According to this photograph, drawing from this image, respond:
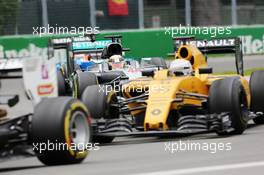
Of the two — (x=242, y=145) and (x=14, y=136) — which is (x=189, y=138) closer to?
(x=242, y=145)

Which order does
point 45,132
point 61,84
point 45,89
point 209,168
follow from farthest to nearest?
point 61,84 → point 45,89 → point 45,132 → point 209,168

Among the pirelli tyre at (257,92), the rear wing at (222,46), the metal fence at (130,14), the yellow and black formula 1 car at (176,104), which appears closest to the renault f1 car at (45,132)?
the yellow and black formula 1 car at (176,104)

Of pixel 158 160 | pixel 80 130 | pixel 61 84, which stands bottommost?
pixel 158 160

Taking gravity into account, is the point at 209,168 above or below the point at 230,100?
below

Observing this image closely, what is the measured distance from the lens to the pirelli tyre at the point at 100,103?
1156 centimetres

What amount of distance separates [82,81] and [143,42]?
12.9m

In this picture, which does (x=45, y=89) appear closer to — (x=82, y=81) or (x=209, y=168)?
(x=209, y=168)

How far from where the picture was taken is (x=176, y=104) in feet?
37.3

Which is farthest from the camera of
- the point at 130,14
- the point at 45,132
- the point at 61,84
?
the point at 130,14

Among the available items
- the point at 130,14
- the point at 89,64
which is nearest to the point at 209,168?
the point at 89,64

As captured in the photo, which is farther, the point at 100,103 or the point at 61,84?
the point at 61,84

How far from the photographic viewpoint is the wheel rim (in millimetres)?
8391

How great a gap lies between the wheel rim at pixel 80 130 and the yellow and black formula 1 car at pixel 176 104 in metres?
2.15

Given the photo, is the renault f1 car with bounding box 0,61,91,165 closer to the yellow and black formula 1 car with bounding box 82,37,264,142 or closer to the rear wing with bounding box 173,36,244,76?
the yellow and black formula 1 car with bounding box 82,37,264,142
